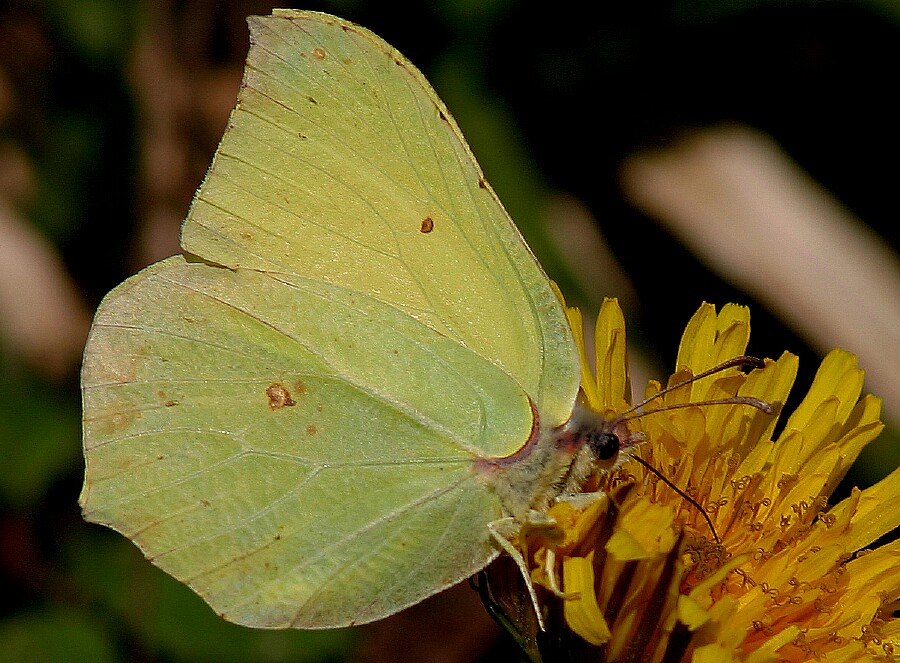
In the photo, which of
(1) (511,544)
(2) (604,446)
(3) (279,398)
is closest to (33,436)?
(3) (279,398)

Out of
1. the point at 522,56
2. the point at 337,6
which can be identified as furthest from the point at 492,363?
the point at 522,56

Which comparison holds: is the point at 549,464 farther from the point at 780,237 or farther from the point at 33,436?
the point at 780,237

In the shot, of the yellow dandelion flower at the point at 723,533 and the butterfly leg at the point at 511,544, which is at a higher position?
the yellow dandelion flower at the point at 723,533

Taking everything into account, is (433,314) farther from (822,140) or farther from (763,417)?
(822,140)

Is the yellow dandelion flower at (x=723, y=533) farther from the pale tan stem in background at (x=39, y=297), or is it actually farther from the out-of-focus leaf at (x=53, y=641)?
the pale tan stem in background at (x=39, y=297)

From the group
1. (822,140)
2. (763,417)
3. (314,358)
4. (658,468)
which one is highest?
(822,140)

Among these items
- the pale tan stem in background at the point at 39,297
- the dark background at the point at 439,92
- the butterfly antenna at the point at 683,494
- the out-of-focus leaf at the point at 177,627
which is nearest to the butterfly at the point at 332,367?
the butterfly antenna at the point at 683,494

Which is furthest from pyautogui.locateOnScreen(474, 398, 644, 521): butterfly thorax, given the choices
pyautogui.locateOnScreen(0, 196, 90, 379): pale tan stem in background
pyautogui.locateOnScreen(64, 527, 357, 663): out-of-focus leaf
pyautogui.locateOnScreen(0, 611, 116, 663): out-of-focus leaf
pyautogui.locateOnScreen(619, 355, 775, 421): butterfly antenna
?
pyautogui.locateOnScreen(0, 196, 90, 379): pale tan stem in background
